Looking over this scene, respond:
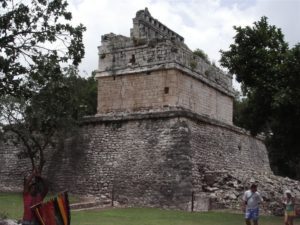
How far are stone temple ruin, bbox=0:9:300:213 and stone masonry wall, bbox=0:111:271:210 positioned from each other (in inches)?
1.6

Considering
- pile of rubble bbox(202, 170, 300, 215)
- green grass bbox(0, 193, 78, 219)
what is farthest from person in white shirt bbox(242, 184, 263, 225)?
green grass bbox(0, 193, 78, 219)

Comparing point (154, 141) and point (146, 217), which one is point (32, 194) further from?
point (154, 141)

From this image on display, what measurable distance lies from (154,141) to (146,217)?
511cm

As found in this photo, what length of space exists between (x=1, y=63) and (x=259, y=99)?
8796 millimetres

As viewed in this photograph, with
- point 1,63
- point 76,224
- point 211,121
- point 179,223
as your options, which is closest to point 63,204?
point 1,63

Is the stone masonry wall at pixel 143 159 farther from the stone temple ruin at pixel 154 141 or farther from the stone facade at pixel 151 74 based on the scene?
the stone facade at pixel 151 74

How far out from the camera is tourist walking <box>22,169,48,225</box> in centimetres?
830

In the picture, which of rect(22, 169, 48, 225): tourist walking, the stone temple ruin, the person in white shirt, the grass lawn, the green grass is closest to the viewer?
rect(22, 169, 48, 225): tourist walking

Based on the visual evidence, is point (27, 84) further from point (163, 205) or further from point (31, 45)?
point (163, 205)

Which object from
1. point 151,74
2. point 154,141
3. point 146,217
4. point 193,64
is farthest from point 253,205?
point 193,64

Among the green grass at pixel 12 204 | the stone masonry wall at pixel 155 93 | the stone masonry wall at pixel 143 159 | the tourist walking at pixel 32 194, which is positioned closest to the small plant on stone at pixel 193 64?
the stone masonry wall at pixel 155 93

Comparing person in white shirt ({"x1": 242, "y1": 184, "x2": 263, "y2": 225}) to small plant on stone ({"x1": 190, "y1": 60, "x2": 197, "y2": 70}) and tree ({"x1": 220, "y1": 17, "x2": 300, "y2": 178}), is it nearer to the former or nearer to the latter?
tree ({"x1": 220, "y1": 17, "x2": 300, "y2": 178})

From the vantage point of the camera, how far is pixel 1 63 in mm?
10516

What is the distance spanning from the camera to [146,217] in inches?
595
